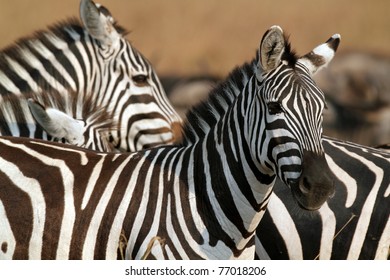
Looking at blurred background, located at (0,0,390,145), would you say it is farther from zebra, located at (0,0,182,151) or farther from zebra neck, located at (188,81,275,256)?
zebra neck, located at (188,81,275,256)

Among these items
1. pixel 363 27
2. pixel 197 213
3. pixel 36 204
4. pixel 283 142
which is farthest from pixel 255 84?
pixel 363 27

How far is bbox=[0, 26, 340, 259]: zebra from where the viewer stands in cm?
497

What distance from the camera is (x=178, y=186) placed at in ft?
17.3

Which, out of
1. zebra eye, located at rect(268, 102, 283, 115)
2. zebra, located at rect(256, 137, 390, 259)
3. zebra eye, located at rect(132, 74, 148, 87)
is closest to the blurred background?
zebra eye, located at rect(132, 74, 148, 87)

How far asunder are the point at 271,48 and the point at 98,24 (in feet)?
14.0

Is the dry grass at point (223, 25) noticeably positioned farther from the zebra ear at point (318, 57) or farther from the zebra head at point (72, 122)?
the zebra ear at point (318, 57)

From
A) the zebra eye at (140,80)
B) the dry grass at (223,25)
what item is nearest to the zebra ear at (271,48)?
the zebra eye at (140,80)

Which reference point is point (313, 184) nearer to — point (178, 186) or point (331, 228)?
point (178, 186)

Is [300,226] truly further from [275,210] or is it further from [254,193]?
[254,193]

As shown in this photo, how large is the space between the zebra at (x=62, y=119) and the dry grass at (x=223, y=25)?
10346mm

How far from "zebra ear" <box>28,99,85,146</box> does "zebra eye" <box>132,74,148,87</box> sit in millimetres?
2479

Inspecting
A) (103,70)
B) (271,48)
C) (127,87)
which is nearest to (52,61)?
(103,70)

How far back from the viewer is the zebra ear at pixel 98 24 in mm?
8766

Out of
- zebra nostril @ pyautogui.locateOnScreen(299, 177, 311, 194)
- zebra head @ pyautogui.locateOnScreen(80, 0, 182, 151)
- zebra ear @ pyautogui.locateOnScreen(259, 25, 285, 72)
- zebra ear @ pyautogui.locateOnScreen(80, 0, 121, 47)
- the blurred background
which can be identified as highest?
the blurred background
